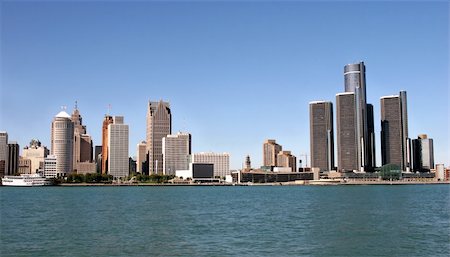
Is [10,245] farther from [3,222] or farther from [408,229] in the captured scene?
[408,229]

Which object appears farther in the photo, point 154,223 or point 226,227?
point 154,223

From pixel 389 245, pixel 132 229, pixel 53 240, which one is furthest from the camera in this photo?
pixel 132 229

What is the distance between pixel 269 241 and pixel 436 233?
42.0 feet

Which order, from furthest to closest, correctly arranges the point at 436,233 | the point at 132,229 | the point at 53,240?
the point at 132,229 → the point at 436,233 → the point at 53,240

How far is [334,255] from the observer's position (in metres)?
30.1

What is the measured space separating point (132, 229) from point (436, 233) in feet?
73.4

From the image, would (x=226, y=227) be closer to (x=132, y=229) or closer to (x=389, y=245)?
(x=132, y=229)

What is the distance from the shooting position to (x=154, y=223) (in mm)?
46531

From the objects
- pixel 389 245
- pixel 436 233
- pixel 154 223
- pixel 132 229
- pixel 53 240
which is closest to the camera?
pixel 389 245

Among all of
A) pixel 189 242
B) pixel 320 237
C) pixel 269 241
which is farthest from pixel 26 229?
pixel 320 237

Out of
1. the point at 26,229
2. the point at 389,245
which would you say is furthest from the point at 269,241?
the point at 26,229

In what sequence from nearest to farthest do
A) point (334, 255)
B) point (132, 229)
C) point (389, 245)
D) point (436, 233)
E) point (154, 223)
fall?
point (334, 255) < point (389, 245) < point (436, 233) < point (132, 229) < point (154, 223)

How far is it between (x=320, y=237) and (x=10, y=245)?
Answer: 20020mm

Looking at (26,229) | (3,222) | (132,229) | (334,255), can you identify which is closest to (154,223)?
(132,229)
